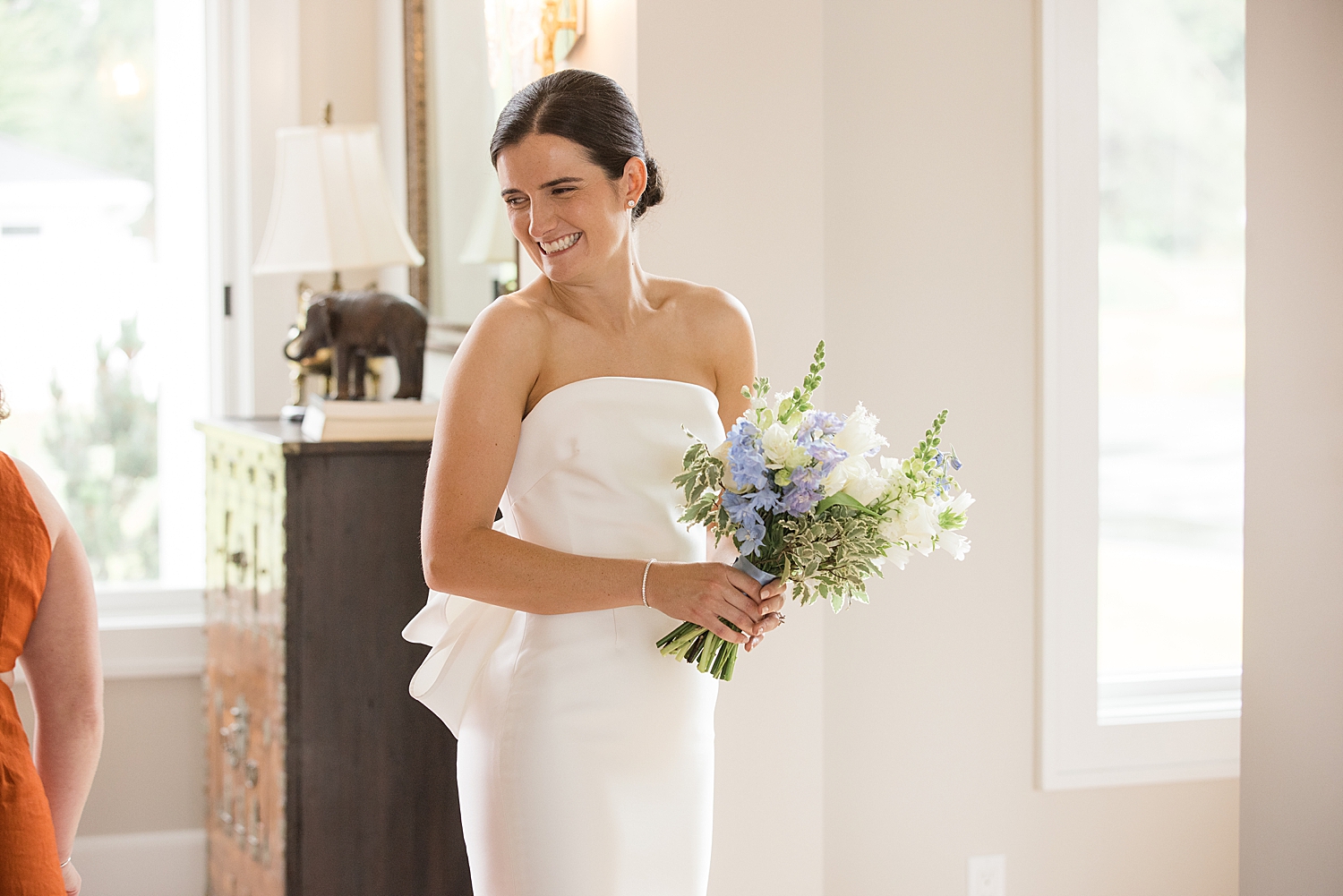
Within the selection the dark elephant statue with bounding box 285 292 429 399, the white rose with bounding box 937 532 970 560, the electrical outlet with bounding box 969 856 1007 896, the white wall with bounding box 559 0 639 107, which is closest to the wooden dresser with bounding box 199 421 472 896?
the dark elephant statue with bounding box 285 292 429 399

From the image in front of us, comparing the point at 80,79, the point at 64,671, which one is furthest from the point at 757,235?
the point at 80,79

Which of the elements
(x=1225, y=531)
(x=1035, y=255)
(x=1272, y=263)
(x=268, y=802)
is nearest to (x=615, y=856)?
(x=1272, y=263)

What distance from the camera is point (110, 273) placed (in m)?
3.78

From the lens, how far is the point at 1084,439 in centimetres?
252

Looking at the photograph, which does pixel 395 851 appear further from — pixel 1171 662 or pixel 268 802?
pixel 1171 662

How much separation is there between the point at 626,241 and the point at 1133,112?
163cm

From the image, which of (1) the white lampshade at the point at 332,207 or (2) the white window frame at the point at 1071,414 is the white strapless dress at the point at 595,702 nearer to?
(2) the white window frame at the point at 1071,414

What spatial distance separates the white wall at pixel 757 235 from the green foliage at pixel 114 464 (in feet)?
7.82

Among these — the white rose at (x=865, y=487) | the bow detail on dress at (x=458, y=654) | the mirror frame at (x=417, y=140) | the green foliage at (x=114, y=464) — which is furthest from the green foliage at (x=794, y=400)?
the green foliage at (x=114, y=464)

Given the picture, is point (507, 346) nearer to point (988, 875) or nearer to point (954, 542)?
point (954, 542)

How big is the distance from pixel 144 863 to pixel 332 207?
212cm

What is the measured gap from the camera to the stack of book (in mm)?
2400

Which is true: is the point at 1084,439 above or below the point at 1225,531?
above

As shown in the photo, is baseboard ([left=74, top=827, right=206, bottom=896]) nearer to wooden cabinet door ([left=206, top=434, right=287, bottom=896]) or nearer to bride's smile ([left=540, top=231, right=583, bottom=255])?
wooden cabinet door ([left=206, top=434, right=287, bottom=896])
